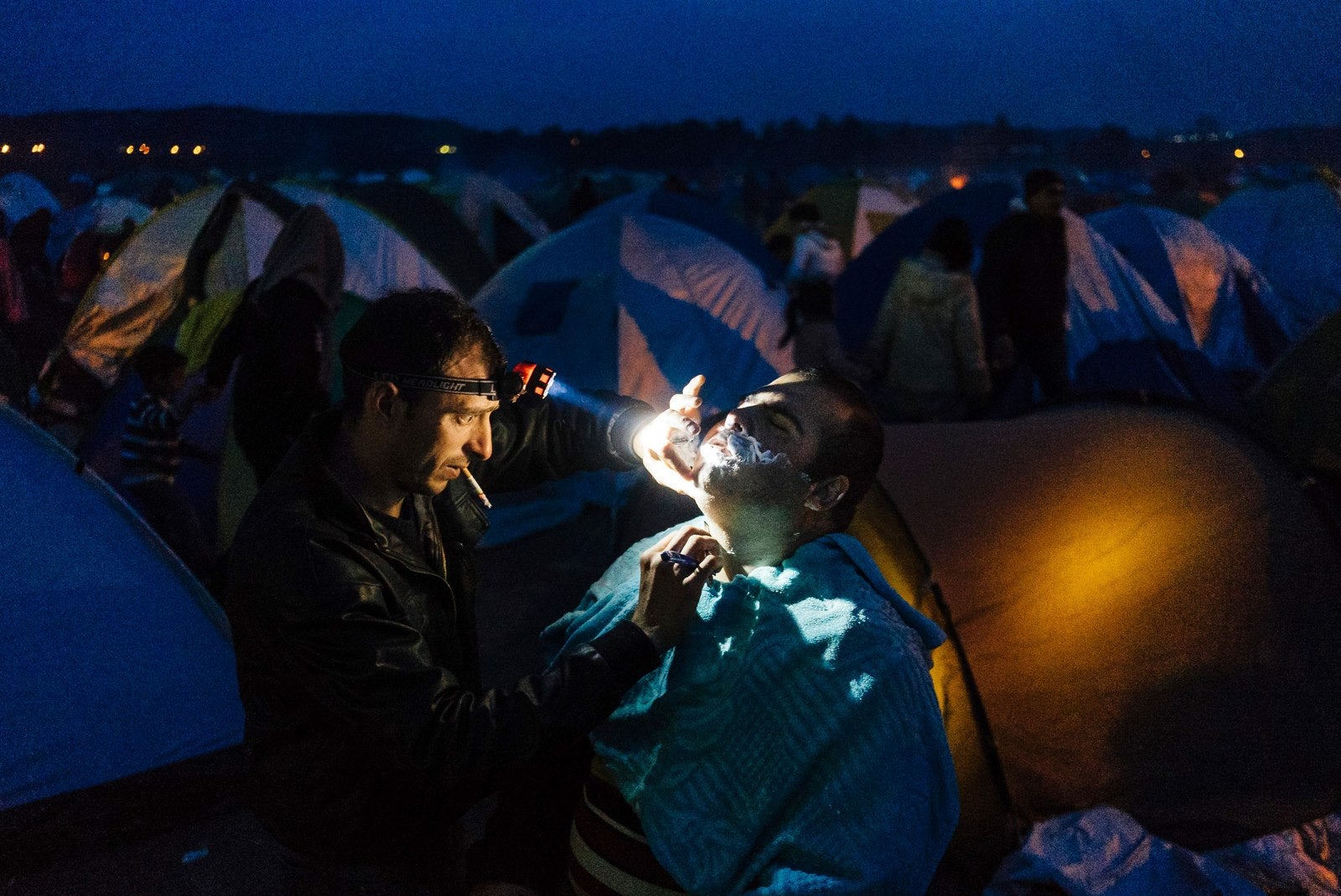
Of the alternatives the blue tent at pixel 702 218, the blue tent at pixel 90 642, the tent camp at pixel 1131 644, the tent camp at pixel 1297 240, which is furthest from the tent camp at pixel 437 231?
the tent camp at pixel 1297 240

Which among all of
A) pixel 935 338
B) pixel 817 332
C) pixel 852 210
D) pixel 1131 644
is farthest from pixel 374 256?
pixel 852 210

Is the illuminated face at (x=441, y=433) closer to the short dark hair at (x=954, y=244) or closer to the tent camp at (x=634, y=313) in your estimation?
the tent camp at (x=634, y=313)

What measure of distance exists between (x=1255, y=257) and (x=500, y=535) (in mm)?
11874

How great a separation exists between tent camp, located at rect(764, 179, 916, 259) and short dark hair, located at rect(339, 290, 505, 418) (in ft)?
53.3

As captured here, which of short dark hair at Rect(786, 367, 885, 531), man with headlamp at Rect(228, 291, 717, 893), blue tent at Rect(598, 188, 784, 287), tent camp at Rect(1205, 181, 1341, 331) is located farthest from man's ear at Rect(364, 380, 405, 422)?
tent camp at Rect(1205, 181, 1341, 331)

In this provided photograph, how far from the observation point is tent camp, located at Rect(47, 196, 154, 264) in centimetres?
1457

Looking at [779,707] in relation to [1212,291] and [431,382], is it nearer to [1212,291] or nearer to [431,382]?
[431,382]

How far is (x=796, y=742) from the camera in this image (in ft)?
6.84

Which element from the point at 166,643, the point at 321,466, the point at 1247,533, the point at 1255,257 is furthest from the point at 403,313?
the point at 1255,257

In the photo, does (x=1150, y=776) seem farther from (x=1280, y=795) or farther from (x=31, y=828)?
(x=31, y=828)

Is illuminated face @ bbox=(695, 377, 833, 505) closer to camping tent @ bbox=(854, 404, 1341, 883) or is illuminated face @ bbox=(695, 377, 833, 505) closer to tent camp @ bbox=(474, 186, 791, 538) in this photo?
camping tent @ bbox=(854, 404, 1341, 883)

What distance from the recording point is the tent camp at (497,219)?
17.7 m

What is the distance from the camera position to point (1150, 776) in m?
3.69

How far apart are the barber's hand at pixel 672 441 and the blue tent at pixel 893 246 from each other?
867 cm
